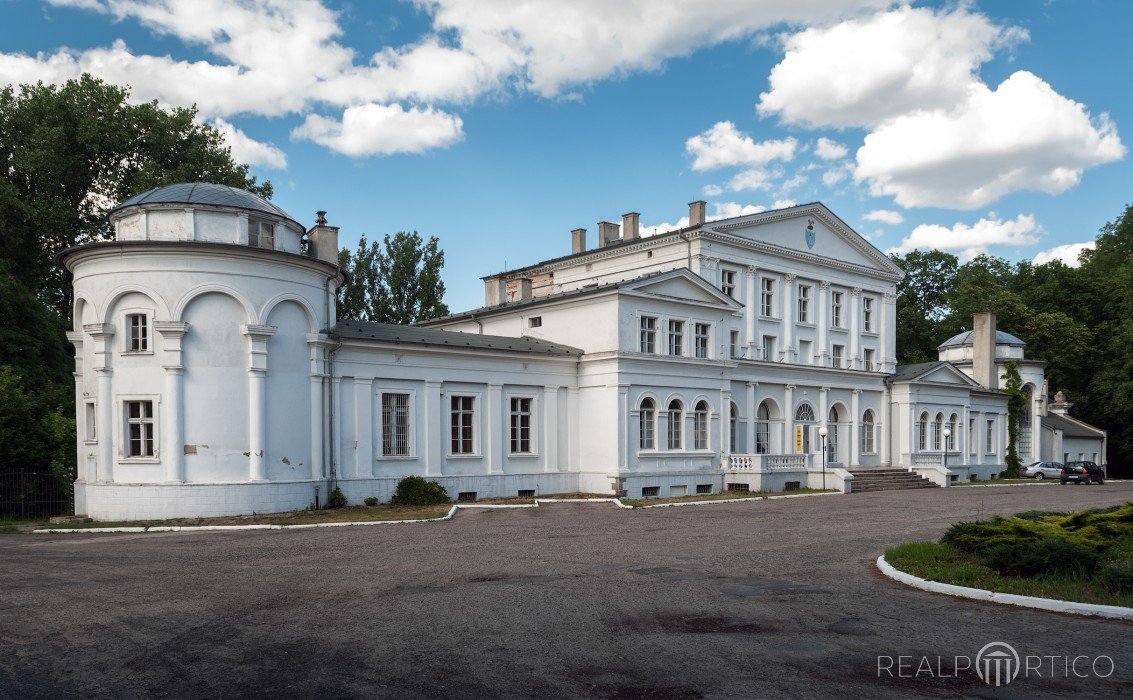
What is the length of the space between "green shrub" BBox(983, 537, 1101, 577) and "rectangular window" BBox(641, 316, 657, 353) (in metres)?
21.1

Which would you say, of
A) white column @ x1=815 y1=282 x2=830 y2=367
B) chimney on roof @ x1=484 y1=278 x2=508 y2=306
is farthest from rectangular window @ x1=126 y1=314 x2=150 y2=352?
white column @ x1=815 y1=282 x2=830 y2=367

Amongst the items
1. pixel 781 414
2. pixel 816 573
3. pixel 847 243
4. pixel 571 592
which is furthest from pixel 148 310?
pixel 847 243

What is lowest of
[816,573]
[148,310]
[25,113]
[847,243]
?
[816,573]

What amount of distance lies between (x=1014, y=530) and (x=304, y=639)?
Result: 10.3 meters

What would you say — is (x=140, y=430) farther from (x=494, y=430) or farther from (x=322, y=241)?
(x=494, y=430)

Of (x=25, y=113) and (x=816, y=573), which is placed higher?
(x=25, y=113)

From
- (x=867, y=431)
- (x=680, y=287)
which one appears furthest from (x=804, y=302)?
(x=680, y=287)

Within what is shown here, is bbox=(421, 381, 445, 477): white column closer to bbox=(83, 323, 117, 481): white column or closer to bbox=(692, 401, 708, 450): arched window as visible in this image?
bbox=(83, 323, 117, 481): white column

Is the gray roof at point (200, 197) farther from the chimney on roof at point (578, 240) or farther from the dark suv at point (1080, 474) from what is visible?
the dark suv at point (1080, 474)

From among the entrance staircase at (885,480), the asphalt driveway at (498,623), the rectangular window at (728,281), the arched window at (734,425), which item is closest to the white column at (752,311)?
the rectangular window at (728,281)

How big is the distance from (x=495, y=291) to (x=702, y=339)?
1101cm

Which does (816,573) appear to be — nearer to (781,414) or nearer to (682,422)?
Answer: (682,422)

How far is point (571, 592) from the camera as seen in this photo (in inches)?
463

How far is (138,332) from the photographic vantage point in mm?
23281
